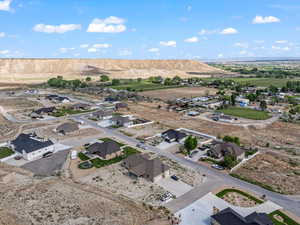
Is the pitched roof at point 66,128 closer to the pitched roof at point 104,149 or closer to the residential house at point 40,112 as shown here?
the pitched roof at point 104,149

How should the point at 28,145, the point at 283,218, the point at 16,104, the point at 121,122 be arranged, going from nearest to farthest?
the point at 283,218 < the point at 28,145 < the point at 121,122 < the point at 16,104

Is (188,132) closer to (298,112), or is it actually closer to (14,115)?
(298,112)

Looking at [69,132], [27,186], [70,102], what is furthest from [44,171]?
[70,102]

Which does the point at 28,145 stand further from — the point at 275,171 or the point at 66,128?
the point at 275,171

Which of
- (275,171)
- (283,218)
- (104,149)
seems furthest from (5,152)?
(275,171)

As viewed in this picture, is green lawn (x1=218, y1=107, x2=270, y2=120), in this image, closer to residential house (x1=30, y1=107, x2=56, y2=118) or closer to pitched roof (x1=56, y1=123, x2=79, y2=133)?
pitched roof (x1=56, y1=123, x2=79, y2=133)

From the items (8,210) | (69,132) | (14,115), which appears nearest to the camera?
(8,210)

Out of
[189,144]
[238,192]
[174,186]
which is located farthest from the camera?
[189,144]

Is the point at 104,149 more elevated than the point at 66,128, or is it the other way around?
the point at 66,128

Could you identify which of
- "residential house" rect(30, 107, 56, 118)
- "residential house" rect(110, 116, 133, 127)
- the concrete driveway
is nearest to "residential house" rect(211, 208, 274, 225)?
the concrete driveway
